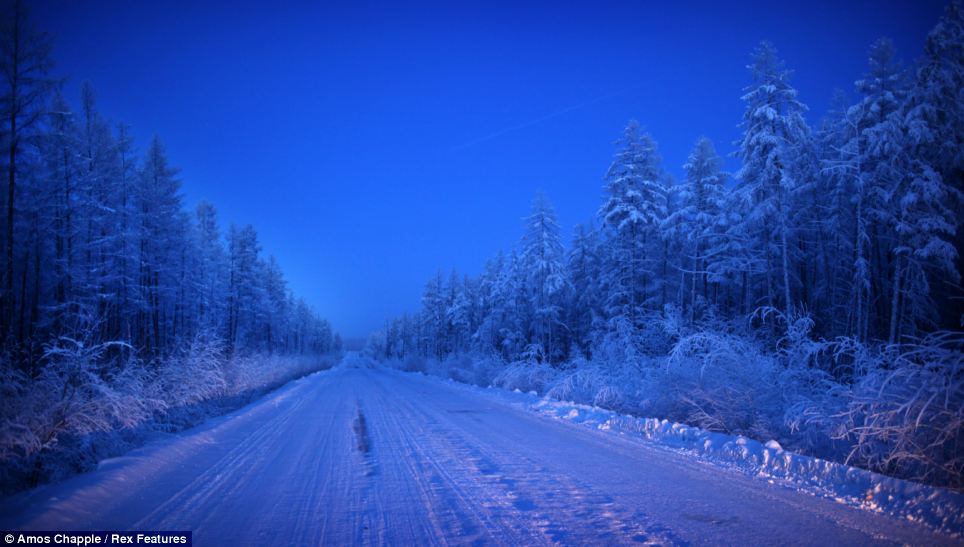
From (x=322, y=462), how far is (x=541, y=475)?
3264mm

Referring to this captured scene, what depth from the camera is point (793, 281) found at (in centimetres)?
2552

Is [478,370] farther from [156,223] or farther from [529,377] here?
[156,223]

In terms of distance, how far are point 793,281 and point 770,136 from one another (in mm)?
10456

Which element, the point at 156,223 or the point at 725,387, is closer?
A: the point at 725,387

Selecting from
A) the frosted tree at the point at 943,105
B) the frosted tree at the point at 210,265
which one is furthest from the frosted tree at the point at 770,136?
the frosted tree at the point at 210,265

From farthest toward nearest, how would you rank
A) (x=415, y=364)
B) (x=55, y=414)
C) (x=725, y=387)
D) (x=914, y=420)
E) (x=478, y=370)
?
(x=415, y=364) → (x=478, y=370) → (x=725, y=387) → (x=55, y=414) → (x=914, y=420)

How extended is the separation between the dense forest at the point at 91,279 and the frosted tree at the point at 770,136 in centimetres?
2249

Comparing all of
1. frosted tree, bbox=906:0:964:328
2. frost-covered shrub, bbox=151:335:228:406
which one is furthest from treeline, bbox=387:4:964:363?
frost-covered shrub, bbox=151:335:228:406

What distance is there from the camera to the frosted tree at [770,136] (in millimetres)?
19219

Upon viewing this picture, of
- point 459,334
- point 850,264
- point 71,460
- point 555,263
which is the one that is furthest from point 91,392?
point 459,334

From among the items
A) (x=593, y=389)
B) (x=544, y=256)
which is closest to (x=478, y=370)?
(x=544, y=256)

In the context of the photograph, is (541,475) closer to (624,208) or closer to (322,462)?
(322,462)

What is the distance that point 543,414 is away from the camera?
12289 mm

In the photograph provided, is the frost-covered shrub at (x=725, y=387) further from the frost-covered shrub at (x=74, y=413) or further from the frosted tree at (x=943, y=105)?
the frosted tree at (x=943, y=105)
